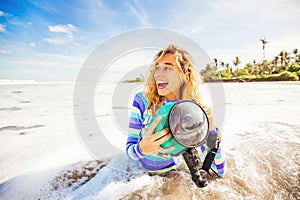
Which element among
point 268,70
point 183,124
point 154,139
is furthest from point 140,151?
point 268,70

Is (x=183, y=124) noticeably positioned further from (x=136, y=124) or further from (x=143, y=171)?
(x=143, y=171)

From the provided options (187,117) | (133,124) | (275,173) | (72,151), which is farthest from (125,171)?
(275,173)

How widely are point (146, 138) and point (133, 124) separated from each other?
14.7 inches

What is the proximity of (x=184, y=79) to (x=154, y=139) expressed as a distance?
28.8 inches

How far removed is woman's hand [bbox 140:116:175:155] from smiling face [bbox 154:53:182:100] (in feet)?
1.58

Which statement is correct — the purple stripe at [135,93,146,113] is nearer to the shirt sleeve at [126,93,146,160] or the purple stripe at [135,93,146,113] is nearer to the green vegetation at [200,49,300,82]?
the shirt sleeve at [126,93,146,160]

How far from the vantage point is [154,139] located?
113 cm

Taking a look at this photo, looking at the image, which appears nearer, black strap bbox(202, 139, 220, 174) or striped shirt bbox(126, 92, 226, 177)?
striped shirt bbox(126, 92, 226, 177)

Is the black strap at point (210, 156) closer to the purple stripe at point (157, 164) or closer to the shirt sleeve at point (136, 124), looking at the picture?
the purple stripe at point (157, 164)

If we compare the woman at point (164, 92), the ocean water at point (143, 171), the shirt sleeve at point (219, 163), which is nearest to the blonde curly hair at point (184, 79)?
the woman at point (164, 92)

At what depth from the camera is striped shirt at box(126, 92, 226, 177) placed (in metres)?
1.46

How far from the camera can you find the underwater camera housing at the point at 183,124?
1091 millimetres

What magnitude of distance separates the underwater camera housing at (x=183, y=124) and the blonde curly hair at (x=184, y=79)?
1.48 feet

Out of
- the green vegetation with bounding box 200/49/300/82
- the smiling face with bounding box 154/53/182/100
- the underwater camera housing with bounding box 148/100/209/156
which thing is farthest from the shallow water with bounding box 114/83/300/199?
the green vegetation with bounding box 200/49/300/82
